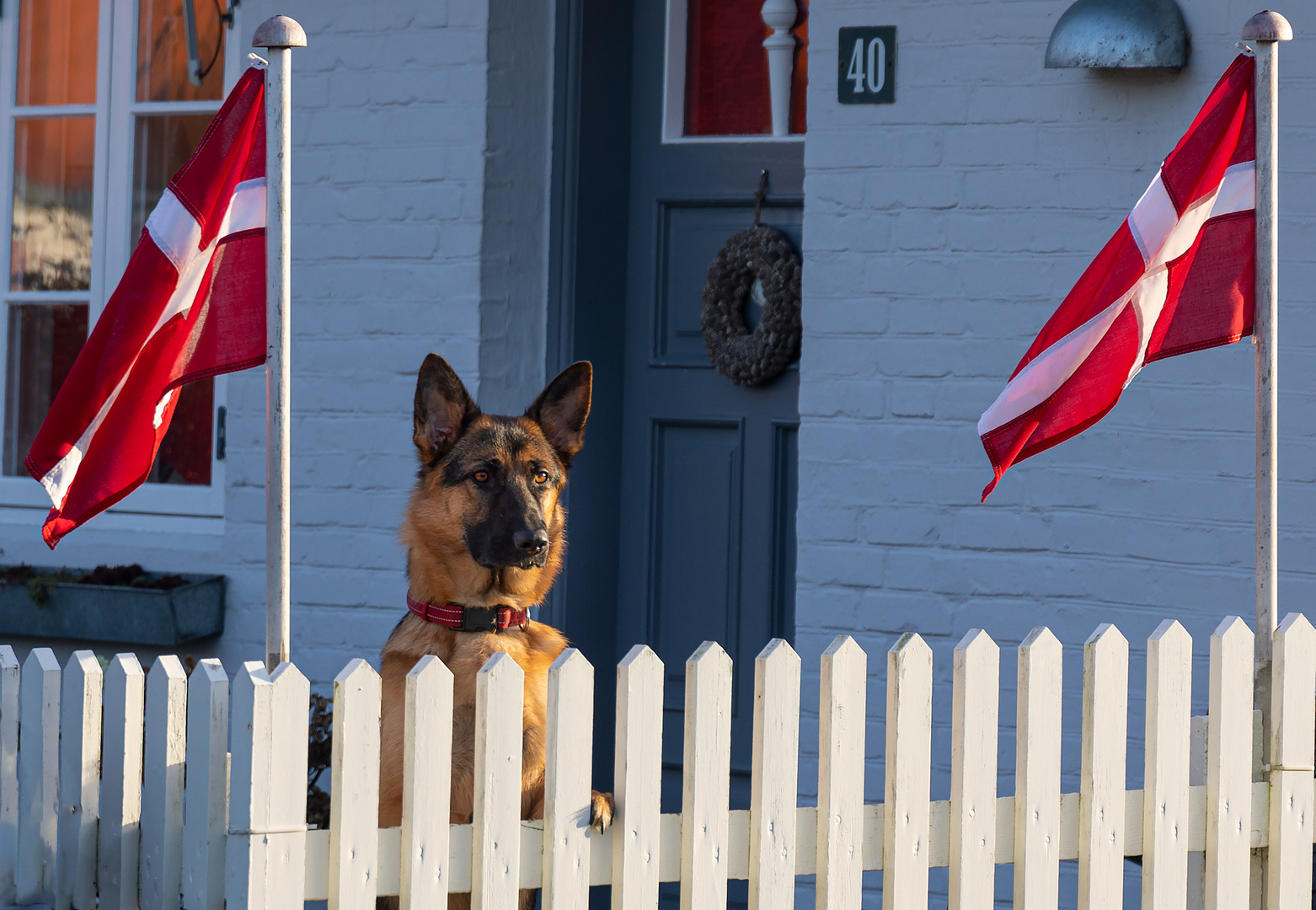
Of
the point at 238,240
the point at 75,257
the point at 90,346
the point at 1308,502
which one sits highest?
the point at 75,257

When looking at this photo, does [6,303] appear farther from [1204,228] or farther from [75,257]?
[1204,228]

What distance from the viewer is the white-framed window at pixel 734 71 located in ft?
14.2

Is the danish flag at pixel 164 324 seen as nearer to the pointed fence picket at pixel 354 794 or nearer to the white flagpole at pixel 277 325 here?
the white flagpole at pixel 277 325

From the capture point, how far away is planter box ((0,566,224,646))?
13.9 ft

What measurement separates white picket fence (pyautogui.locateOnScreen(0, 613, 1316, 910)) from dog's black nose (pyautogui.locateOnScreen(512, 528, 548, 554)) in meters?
0.62

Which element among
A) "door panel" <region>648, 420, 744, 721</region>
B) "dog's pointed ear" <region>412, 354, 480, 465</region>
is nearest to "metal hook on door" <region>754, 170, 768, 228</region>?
"door panel" <region>648, 420, 744, 721</region>

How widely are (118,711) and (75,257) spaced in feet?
9.21

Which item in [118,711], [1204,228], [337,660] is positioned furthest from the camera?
[337,660]

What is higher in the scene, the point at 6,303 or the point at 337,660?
the point at 6,303

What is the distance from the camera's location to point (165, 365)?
2.38 m

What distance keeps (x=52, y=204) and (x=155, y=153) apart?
A: 1.34 ft

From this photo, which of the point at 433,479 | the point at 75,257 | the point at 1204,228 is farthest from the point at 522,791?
the point at 75,257

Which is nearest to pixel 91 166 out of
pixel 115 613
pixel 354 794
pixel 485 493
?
pixel 115 613

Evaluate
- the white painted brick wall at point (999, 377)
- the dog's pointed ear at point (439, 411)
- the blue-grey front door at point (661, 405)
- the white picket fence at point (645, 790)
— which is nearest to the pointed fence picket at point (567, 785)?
the white picket fence at point (645, 790)
